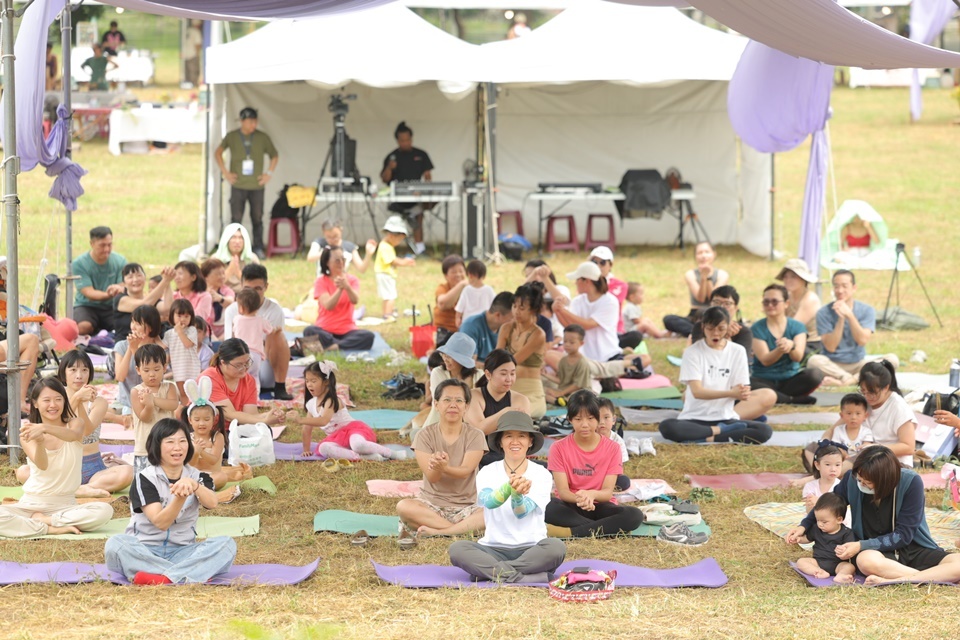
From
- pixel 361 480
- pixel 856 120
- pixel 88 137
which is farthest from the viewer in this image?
pixel 856 120

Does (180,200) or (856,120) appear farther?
(856,120)

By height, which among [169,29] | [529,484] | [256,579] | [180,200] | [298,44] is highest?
[169,29]

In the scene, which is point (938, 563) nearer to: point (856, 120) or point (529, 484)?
point (529, 484)

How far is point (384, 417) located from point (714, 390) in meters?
2.04

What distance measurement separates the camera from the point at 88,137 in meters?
21.5

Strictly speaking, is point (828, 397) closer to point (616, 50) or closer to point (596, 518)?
point (596, 518)

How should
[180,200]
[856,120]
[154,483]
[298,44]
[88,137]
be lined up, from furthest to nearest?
1. [856,120]
2. [88,137]
3. [180,200]
4. [298,44]
5. [154,483]

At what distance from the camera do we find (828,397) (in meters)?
8.59

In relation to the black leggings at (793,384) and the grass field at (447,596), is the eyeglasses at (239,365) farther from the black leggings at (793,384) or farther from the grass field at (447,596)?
the black leggings at (793,384)

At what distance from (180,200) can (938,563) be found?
14503 millimetres

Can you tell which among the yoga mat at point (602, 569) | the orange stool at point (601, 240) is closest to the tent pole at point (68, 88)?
the yoga mat at point (602, 569)

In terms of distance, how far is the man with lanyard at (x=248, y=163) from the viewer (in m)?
13.7

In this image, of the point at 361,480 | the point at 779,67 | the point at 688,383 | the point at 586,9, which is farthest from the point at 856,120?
the point at 361,480

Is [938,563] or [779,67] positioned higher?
[779,67]
